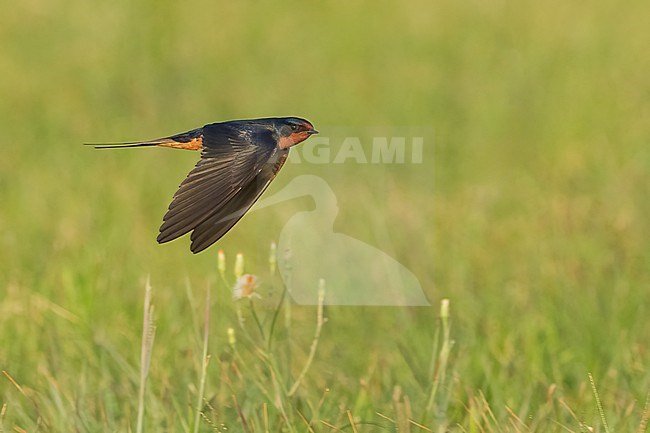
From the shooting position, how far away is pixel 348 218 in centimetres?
446

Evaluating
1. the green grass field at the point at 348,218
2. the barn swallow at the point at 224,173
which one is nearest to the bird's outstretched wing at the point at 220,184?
the barn swallow at the point at 224,173

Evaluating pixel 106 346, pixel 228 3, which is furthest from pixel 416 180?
pixel 228 3

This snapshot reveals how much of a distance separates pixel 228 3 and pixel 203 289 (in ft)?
13.0

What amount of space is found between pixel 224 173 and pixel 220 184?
0.04m

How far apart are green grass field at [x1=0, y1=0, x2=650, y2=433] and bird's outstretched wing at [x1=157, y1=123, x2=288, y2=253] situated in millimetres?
639

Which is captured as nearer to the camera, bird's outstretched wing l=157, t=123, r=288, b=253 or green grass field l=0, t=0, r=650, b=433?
bird's outstretched wing l=157, t=123, r=288, b=253

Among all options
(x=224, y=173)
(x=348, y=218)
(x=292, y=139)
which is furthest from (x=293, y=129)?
(x=348, y=218)

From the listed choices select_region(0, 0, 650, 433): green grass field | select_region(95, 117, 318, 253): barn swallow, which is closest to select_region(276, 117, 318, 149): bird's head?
select_region(95, 117, 318, 253): barn swallow

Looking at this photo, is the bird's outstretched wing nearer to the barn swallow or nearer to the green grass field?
the barn swallow

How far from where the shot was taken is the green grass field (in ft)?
8.92

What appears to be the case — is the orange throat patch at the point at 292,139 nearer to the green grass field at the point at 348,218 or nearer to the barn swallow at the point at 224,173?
the barn swallow at the point at 224,173

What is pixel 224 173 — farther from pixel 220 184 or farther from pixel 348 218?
pixel 348 218

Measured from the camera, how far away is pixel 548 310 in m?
3.43

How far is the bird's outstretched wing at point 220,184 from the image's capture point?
147 centimetres
